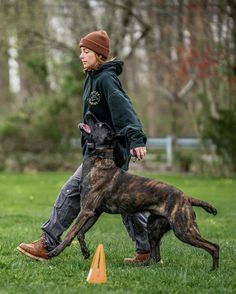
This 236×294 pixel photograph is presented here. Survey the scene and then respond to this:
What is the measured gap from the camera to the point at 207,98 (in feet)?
75.6

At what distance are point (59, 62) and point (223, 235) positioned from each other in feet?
61.7

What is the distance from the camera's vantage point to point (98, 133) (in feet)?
23.0

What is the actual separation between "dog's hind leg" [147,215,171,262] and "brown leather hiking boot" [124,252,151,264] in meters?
0.18

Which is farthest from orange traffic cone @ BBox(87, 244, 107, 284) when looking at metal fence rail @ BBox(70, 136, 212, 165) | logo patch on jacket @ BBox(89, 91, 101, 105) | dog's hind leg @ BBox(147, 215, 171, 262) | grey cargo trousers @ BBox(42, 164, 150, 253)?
metal fence rail @ BBox(70, 136, 212, 165)

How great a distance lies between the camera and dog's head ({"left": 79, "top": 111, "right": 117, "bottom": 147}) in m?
7.01

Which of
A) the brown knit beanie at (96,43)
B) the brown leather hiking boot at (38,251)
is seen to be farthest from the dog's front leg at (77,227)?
the brown knit beanie at (96,43)

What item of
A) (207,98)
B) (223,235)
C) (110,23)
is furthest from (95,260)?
(110,23)

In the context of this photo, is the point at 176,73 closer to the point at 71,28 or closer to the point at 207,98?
the point at 71,28

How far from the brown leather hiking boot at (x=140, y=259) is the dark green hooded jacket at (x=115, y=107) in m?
0.94

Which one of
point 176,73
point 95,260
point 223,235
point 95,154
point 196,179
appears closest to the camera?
point 95,260

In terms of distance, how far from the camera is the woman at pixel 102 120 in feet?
23.3

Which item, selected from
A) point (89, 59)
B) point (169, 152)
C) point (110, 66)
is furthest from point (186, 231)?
point (169, 152)

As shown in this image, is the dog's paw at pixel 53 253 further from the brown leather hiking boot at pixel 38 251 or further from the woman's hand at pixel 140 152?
the woman's hand at pixel 140 152

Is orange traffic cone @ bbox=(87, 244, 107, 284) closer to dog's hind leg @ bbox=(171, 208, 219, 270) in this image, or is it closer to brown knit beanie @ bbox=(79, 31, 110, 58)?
dog's hind leg @ bbox=(171, 208, 219, 270)
